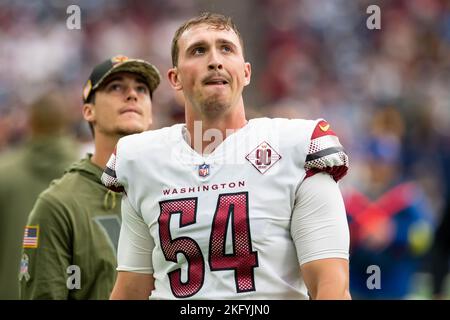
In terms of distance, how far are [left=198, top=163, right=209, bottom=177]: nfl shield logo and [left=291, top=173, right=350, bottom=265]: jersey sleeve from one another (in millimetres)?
348

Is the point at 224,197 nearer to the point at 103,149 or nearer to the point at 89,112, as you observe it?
the point at 103,149

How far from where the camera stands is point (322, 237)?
333 centimetres

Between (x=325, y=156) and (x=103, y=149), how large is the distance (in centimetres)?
182

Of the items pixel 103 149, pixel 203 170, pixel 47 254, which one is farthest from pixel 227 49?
pixel 47 254

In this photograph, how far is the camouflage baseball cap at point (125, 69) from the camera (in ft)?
16.1

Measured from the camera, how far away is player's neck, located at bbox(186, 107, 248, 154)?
144 inches

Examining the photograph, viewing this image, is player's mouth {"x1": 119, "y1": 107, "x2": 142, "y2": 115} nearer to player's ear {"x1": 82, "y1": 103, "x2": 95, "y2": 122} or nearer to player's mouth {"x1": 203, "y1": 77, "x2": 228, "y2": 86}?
player's ear {"x1": 82, "y1": 103, "x2": 95, "y2": 122}

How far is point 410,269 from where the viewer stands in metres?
8.88

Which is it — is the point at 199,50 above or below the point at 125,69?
below

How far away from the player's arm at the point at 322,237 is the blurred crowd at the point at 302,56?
809 centimetres

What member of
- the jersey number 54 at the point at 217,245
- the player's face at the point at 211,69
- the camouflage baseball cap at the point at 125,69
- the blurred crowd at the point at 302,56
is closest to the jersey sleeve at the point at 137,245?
the jersey number 54 at the point at 217,245

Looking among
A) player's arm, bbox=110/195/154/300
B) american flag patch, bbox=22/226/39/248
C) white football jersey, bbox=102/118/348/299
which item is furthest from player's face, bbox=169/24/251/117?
american flag patch, bbox=22/226/39/248

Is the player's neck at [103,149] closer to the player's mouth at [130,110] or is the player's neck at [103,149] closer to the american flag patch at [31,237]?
the player's mouth at [130,110]

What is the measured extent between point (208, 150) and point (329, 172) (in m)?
0.49
